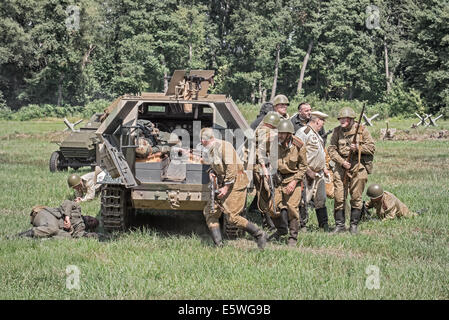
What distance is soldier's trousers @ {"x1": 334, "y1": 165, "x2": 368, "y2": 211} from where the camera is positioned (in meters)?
9.84

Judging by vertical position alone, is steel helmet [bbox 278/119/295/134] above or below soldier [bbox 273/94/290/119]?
below

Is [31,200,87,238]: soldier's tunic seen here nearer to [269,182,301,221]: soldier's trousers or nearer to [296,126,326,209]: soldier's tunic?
[269,182,301,221]: soldier's trousers

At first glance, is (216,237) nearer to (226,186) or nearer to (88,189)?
(226,186)

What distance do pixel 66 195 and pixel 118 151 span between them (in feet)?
14.8

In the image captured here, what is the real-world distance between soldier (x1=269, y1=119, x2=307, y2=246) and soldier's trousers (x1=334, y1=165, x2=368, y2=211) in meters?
1.09

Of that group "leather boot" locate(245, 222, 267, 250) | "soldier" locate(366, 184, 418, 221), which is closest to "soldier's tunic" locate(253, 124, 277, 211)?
"leather boot" locate(245, 222, 267, 250)

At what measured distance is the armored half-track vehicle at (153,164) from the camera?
358 inches

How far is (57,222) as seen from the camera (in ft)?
30.9

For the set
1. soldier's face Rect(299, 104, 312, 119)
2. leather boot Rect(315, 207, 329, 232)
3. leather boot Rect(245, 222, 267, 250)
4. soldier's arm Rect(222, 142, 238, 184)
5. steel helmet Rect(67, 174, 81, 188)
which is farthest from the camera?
steel helmet Rect(67, 174, 81, 188)

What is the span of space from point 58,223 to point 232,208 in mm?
2601

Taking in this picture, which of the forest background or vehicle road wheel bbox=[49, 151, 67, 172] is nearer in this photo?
→ vehicle road wheel bbox=[49, 151, 67, 172]

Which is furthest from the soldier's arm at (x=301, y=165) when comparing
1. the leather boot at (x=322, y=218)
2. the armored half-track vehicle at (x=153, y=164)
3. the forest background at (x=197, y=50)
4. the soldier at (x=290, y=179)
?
the forest background at (x=197, y=50)

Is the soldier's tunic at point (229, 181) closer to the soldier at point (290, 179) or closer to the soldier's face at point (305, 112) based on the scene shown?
the soldier at point (290, 179)

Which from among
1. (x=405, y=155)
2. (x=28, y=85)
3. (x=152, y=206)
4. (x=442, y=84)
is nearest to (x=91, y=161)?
(x=152, y=206)
